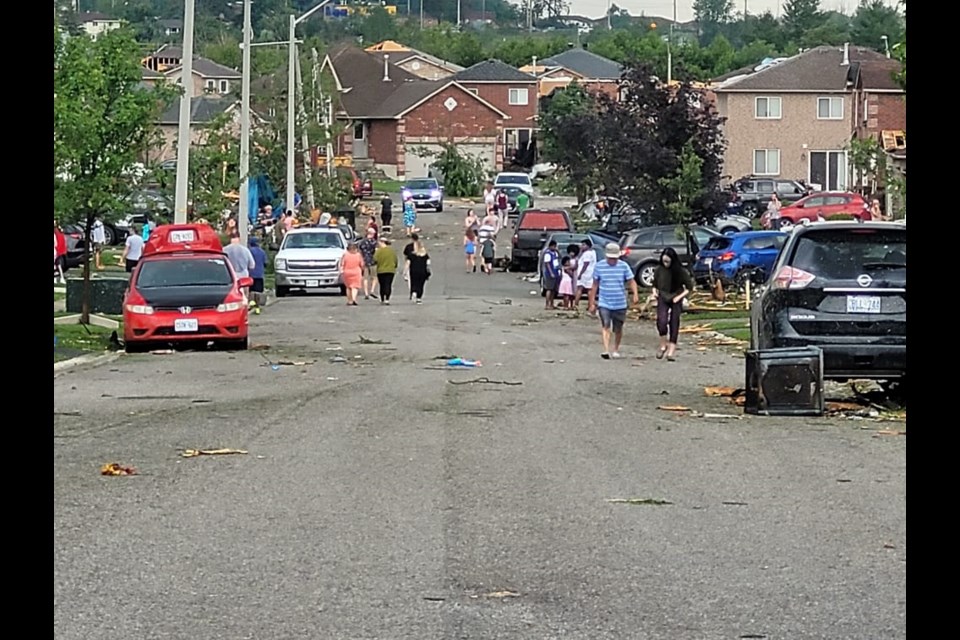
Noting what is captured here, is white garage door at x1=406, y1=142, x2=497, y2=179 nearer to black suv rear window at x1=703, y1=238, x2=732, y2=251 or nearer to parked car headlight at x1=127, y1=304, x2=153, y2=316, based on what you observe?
black suv rear window at x1=703, y1=238, x2=732, y2=251

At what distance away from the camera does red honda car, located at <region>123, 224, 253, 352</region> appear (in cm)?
2377

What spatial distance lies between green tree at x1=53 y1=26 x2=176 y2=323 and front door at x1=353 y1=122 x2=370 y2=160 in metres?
78.6

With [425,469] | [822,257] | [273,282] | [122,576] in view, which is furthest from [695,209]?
[122,576]

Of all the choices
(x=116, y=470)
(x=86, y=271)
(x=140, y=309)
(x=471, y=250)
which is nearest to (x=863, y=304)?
(x=116, y=470)

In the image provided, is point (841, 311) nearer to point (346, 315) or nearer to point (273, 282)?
point (346, 315)

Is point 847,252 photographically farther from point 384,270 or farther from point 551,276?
point 384,270

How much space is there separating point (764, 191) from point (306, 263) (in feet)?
114

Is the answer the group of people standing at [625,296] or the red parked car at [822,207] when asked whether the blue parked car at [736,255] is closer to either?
the group of people standing at [625,296]

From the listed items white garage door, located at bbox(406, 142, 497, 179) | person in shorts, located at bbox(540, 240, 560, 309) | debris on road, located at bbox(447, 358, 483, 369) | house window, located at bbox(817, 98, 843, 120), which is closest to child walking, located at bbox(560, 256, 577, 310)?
person in shorts, located at bbox(540, 240, 560, 309)

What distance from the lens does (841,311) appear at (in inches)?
600

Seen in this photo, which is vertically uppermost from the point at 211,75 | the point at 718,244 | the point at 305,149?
the point at 211,75

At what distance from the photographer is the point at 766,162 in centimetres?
8350

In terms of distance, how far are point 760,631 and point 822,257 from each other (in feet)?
29.1

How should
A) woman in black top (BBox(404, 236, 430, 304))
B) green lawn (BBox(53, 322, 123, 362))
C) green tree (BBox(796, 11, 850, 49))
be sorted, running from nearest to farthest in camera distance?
green lawn (BBox(53, 322, 123, 362)) < woman in black top (BBox(404, 236, 430, 304)) < green tree (BBox(796, 11, 850, 49))
